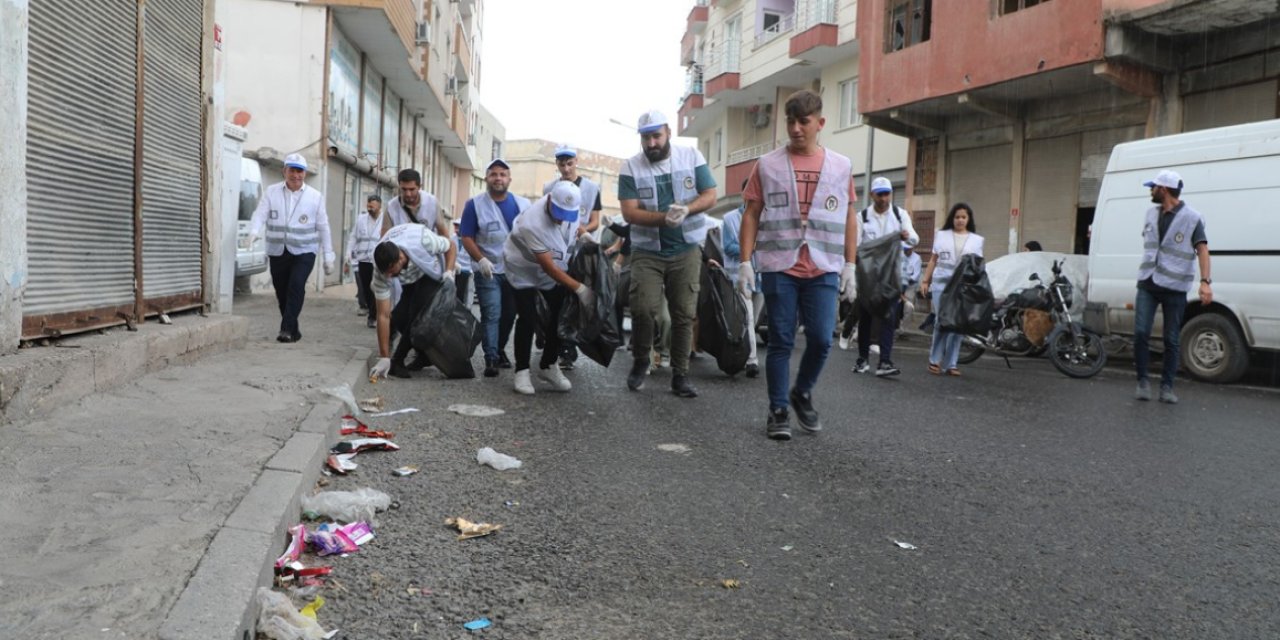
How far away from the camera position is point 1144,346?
798 cm

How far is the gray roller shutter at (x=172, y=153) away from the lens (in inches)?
257

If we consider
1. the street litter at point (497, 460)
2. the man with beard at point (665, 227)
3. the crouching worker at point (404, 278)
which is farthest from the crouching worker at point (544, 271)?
the street litter at point (497, 460)

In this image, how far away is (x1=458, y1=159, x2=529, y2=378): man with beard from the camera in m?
7.82

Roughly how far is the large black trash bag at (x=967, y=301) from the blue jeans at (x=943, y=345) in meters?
0.18

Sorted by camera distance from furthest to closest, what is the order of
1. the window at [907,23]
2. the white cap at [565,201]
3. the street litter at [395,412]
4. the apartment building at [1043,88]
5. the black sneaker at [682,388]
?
the window at [907,23]
the apartment building at [1043,88]
the black sneaker at [682,388]
the white cap at [565,201]
the street litter at [395,412]

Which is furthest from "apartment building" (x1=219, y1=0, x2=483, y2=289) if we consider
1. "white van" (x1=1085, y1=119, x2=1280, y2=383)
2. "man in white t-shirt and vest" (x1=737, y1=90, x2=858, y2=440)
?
"white van" (x1=1085, y1=119, x2=1280, y2=383)

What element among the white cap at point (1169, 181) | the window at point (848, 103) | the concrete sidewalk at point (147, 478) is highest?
the window at point (848, 103)

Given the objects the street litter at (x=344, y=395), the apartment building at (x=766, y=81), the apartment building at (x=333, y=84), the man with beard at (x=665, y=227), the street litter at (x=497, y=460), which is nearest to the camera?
the street litter at (x=497, y=460)

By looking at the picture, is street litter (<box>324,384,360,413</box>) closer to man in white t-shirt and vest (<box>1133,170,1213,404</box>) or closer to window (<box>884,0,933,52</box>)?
man in white t-shirt and vest (<box>1133,170,1213,404</box>)

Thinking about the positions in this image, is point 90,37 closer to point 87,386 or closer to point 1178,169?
point 87,386

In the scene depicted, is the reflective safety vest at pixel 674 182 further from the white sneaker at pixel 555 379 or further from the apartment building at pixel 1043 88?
the apartment building at pixel 1043 88

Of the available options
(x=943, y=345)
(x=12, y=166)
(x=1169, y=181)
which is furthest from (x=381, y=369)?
(x=1169, y=181)

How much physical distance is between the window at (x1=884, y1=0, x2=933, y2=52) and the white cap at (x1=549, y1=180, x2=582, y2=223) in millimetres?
15334

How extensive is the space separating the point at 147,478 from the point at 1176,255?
737cm
